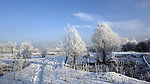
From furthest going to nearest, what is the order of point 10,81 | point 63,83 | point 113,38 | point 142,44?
point 142,44 < point 113,38 < point 63,83 < point 10,81

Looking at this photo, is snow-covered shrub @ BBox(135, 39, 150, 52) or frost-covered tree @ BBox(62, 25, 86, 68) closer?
frost-covered tree @ BBox(62, 25, 86, 68)

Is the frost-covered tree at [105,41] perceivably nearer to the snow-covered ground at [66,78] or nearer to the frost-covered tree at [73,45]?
the frost-covered tree at [73,45]

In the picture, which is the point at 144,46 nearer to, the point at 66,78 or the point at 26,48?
the point at 66,78

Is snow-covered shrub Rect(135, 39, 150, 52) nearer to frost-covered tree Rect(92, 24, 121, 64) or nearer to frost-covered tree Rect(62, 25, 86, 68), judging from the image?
frost-covered tree Rect(92, 24, 121, 64)

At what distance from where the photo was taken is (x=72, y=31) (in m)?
17.8

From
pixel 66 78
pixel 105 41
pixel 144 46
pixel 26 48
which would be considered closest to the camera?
pixel 66 78

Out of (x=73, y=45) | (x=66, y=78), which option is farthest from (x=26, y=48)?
(x=66, y=78)

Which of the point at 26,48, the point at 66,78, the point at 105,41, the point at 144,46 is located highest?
the point at 105,41

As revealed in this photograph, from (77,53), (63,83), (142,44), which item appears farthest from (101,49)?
(142,44)

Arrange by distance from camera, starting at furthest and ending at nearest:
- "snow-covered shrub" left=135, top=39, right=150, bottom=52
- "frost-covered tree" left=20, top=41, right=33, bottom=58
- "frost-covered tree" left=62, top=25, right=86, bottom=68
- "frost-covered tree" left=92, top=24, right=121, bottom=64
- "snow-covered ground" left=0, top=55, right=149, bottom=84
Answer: "snow-covered shrub" left=135, top=39, right=150, bottom=52
"frost-covered tree" left=20, top=41, right=33, bottom=58
"frost-covered tree" left=92, top=24, right=121, bottom=64
"frost-covered tree" left=62, top=25, right=86, bottom=68
"snow-covered ground" left=0, top=55, right=149, bottom=84

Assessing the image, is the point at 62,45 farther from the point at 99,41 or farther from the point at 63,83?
the point at 63,83

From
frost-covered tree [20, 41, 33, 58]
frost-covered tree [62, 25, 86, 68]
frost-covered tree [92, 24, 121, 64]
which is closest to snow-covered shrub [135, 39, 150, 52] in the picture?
frost-covered tree [92, 24, 121, 64]

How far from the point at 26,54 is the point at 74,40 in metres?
16.4

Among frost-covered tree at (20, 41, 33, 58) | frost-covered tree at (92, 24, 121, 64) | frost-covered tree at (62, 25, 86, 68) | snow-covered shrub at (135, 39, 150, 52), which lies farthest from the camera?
snow-covered shrub at (135, 39, 150, 52)
